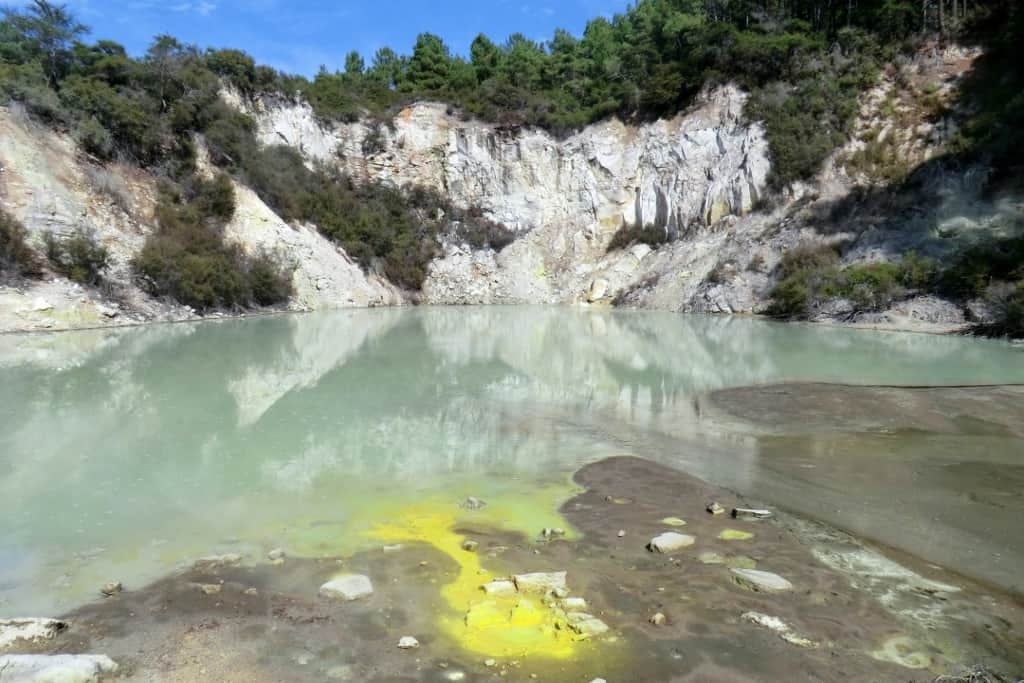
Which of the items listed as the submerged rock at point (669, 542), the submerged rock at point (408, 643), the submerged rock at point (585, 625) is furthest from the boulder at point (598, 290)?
the submerged rock at point (408, 643)

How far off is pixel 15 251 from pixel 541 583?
22416 millimetres

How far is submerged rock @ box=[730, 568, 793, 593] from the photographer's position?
4.52 metres

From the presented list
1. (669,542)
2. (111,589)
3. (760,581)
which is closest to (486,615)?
(669,542)

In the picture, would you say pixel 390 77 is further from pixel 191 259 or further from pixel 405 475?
pixel 405 475

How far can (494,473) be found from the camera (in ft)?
24.3

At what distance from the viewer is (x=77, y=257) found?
2152 centimetres

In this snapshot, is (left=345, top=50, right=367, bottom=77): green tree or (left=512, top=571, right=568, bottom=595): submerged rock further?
(left=345, top=50, right=367, bottom=77): green tree

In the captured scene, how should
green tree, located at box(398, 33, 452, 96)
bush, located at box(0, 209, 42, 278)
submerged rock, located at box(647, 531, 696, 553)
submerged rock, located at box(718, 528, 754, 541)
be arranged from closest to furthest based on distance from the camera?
1. submerged rock, located at box(647, 531, 696, 553)
2. submerged rock, located at box(718, 528, 754, 541)
3. bush, located at box(0, 209, 42, 278)
4. green tree, located at box(398, 33, 452, 96)

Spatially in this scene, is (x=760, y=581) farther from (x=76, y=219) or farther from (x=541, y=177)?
(x=541, y=177)

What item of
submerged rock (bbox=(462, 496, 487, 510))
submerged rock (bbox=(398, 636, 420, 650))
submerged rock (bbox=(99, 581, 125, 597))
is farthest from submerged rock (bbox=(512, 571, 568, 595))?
submerged rock (bbox=(99, 581, 125, 597))

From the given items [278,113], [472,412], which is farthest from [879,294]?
[278,113]

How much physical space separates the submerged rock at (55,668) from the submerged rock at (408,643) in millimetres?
1489

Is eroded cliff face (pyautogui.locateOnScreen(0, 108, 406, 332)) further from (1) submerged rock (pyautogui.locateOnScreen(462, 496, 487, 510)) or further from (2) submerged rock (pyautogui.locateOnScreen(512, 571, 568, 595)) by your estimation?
(2) submerged rock (pyautogui.locateOnScreen(512, 571, 568, 595))

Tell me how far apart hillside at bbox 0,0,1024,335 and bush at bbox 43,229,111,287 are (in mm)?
79
